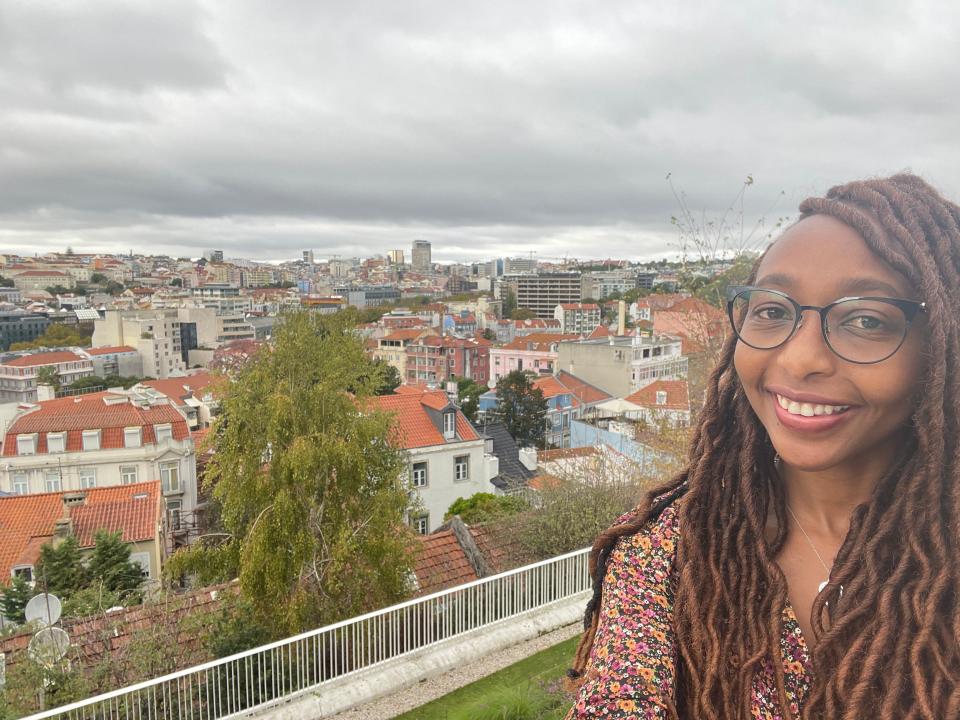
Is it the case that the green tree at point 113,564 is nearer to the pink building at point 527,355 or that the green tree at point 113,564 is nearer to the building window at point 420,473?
the building window at point 420,473

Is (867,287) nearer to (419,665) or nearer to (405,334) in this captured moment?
(419,665)

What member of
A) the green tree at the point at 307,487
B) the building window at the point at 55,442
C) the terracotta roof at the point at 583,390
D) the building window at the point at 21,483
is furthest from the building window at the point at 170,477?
the terracotta roof at the point at 583,390

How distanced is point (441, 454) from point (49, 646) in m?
14.9

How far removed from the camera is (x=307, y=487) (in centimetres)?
812

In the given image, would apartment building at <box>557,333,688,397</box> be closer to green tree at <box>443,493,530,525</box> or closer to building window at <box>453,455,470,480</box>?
building window at <box>453,455,470,480</box>

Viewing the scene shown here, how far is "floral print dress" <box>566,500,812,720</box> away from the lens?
37.3 inches

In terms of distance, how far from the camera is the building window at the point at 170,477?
25.2m

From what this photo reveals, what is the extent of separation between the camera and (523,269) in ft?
646

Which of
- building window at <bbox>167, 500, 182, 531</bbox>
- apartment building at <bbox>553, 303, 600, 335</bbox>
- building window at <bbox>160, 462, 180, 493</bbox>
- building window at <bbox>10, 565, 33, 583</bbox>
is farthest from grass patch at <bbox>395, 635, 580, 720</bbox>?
apartment building at <bbox>553, 303, 600, 335</bbox>

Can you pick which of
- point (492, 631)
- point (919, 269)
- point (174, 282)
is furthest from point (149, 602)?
point (174, 282)

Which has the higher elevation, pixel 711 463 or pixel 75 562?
pixel 711 463

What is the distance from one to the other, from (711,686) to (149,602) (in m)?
7.34

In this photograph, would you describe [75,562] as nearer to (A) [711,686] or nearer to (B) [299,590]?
(B) [299,590]

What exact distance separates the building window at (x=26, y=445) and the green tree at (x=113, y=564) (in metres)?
13.7
